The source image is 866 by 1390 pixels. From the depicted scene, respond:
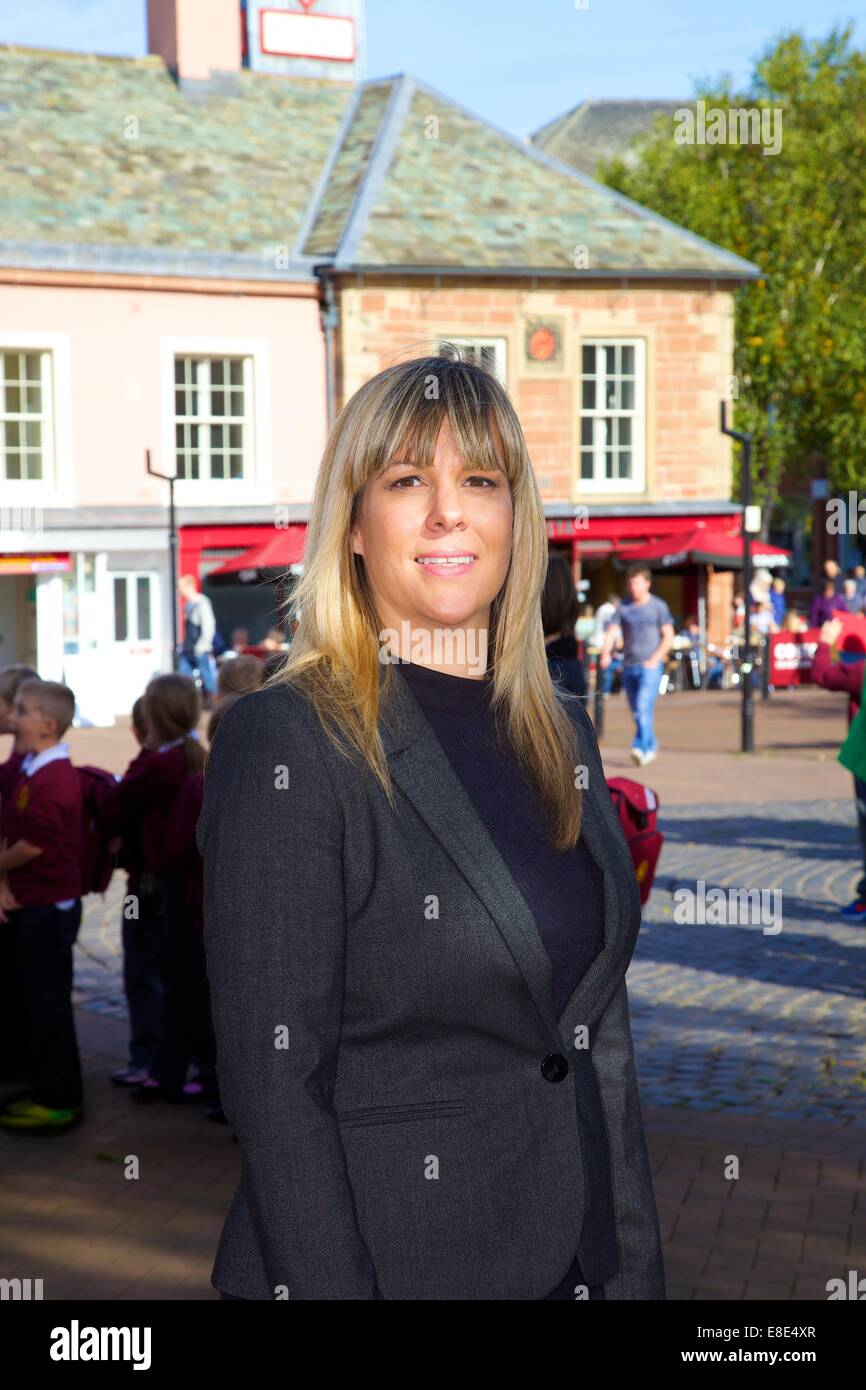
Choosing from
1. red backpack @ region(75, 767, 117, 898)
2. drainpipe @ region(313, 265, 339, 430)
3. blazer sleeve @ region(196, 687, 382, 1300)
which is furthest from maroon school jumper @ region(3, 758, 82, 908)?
drainpipe @ region(313, 265, 339, 430)

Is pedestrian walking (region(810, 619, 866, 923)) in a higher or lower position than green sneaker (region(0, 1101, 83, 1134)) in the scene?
higher

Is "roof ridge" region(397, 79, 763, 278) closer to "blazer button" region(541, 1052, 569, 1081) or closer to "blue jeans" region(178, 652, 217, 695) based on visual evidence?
"blue jeans" region(178, 652, 217, 695)

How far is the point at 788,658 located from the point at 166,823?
68.5ft

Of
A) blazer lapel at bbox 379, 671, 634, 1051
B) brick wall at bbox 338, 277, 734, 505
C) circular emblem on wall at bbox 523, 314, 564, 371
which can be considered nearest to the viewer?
blazer lapel at bbox 379, 671, 634, 1051

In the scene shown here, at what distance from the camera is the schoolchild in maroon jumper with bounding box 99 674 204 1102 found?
6.45 m

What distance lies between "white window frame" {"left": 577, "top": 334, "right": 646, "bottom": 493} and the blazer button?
85.9 feet

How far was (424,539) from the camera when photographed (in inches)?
89.1

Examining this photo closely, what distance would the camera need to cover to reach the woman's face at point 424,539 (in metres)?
2.27

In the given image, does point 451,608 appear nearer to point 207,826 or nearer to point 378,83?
point 207,826

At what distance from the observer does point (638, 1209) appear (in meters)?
2.34

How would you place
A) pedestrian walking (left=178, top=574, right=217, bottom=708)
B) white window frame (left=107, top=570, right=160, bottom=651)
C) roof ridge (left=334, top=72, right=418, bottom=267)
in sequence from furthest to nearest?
roof ridge (left=334, top=72, right=418, bottom=267) < white window frame (left=107, top=570, right=160, bottom=651) < pedestrian walking (left=178, top=574, right=217, bottom=708)

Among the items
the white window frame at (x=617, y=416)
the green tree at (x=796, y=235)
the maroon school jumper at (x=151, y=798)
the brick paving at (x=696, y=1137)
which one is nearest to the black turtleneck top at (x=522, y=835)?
the brick paving at (x=696, y=1137)

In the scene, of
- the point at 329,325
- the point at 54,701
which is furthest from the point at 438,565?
the point at 329,325
